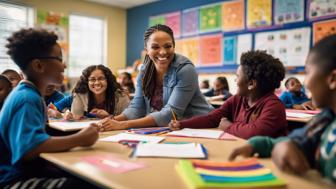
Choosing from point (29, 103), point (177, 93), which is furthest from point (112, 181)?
point (177, 93)

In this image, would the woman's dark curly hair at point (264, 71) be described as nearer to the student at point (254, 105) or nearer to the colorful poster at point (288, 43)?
the student at point (254, 105)

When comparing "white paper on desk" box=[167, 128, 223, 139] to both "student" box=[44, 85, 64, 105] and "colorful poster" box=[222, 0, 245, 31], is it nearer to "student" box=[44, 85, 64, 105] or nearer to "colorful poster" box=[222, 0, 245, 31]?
"student" box=[44, 85, 64, 105]

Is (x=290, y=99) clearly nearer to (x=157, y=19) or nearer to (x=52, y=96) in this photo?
(x=52, y=96)

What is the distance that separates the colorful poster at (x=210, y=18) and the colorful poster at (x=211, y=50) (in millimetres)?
150

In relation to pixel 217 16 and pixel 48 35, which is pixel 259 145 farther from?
pixel 217 16

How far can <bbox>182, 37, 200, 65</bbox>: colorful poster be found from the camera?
5328 millimetres

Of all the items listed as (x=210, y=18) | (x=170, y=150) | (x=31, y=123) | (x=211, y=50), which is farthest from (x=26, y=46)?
(x=210, y=18)

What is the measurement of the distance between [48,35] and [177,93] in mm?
787

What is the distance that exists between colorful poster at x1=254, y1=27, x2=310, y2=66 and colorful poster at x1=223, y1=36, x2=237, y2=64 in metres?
0.38

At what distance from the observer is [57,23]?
5.52 meters

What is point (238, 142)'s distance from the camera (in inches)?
47.6

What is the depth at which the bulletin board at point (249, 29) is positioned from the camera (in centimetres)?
395

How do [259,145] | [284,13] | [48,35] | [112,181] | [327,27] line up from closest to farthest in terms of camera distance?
[112,181]
[259,145]
[48,35]
[327,27]
[284,13]

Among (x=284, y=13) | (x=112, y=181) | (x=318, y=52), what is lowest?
(x=112, y=181)
